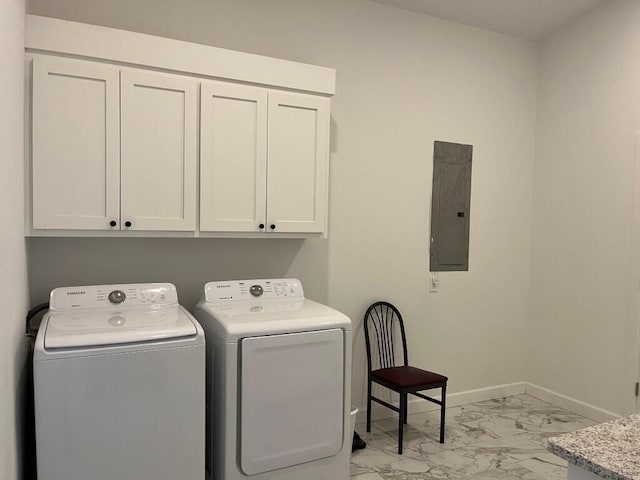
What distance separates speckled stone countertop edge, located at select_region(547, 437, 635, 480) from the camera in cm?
101

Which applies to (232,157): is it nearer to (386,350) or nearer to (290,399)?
(290,399)

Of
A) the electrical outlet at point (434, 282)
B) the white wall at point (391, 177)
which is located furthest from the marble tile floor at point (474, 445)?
the electrical outlet at point (434, 282)

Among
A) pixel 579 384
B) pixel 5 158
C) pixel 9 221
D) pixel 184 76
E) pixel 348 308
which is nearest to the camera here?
pixel 5 158

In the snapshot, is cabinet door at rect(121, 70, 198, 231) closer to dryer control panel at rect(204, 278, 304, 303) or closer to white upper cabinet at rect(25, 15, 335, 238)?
white upper cabinet at rect(25, 15, 335, 238)

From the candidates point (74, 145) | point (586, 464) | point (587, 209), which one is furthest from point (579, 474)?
point (587, 209)

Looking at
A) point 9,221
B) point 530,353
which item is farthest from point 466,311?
point 9,221

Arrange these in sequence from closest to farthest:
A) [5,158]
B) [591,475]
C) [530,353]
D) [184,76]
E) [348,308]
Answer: [591,475]
[5,158]
[184,76]
[348,308]
[530,353]

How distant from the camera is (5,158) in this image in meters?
1.67

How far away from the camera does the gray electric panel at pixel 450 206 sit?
12.0ft

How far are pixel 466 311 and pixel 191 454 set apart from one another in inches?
96.6

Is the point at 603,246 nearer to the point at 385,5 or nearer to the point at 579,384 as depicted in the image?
the point at 579,384

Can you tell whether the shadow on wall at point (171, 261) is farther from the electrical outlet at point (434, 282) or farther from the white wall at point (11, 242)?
the electrical outlet at point (434, 282)

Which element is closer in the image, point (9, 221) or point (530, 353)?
point (9, 221)

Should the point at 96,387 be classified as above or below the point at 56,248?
below
